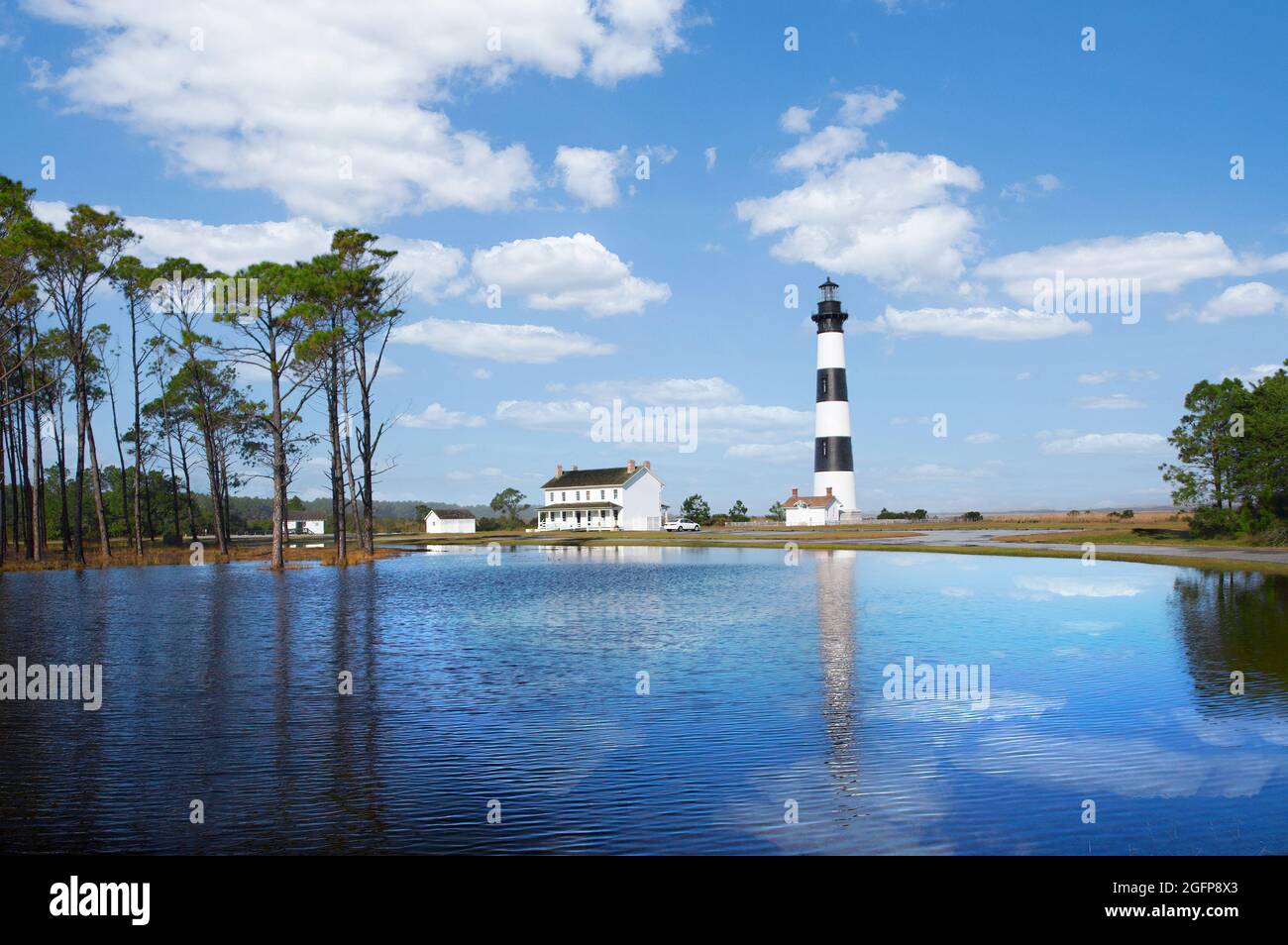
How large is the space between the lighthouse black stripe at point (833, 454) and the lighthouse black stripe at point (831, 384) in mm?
4263

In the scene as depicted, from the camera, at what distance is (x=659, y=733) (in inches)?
→ 488

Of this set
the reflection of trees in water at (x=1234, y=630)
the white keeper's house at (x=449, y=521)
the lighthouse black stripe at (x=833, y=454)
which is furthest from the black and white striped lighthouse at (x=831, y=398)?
the reflection of trees in water at (x=1234, y=630)

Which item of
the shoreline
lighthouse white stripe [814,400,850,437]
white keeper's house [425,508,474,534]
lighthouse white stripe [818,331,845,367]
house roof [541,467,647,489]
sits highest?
lighthouse white stripe [818,331,845,367]

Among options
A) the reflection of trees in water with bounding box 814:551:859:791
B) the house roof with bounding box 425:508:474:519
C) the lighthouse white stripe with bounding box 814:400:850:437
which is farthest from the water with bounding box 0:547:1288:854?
the house roof with bounding box 425:508:474:519

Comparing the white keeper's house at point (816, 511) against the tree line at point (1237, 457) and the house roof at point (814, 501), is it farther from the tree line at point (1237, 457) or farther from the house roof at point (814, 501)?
the tree line at point (1237, 457)

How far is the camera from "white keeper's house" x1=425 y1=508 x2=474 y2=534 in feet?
390

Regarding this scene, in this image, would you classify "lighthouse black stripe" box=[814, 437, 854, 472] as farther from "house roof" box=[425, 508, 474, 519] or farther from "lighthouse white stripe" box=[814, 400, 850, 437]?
"house roof" box=[425, 508, 474, 519]

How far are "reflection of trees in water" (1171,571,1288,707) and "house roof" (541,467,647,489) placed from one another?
7577cm

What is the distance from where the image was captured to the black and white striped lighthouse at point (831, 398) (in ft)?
300

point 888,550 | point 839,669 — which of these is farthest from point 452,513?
point 839,669

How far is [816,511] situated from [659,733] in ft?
293

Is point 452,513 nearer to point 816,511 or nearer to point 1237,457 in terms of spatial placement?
point 816,511

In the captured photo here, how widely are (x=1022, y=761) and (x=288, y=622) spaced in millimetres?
20485
